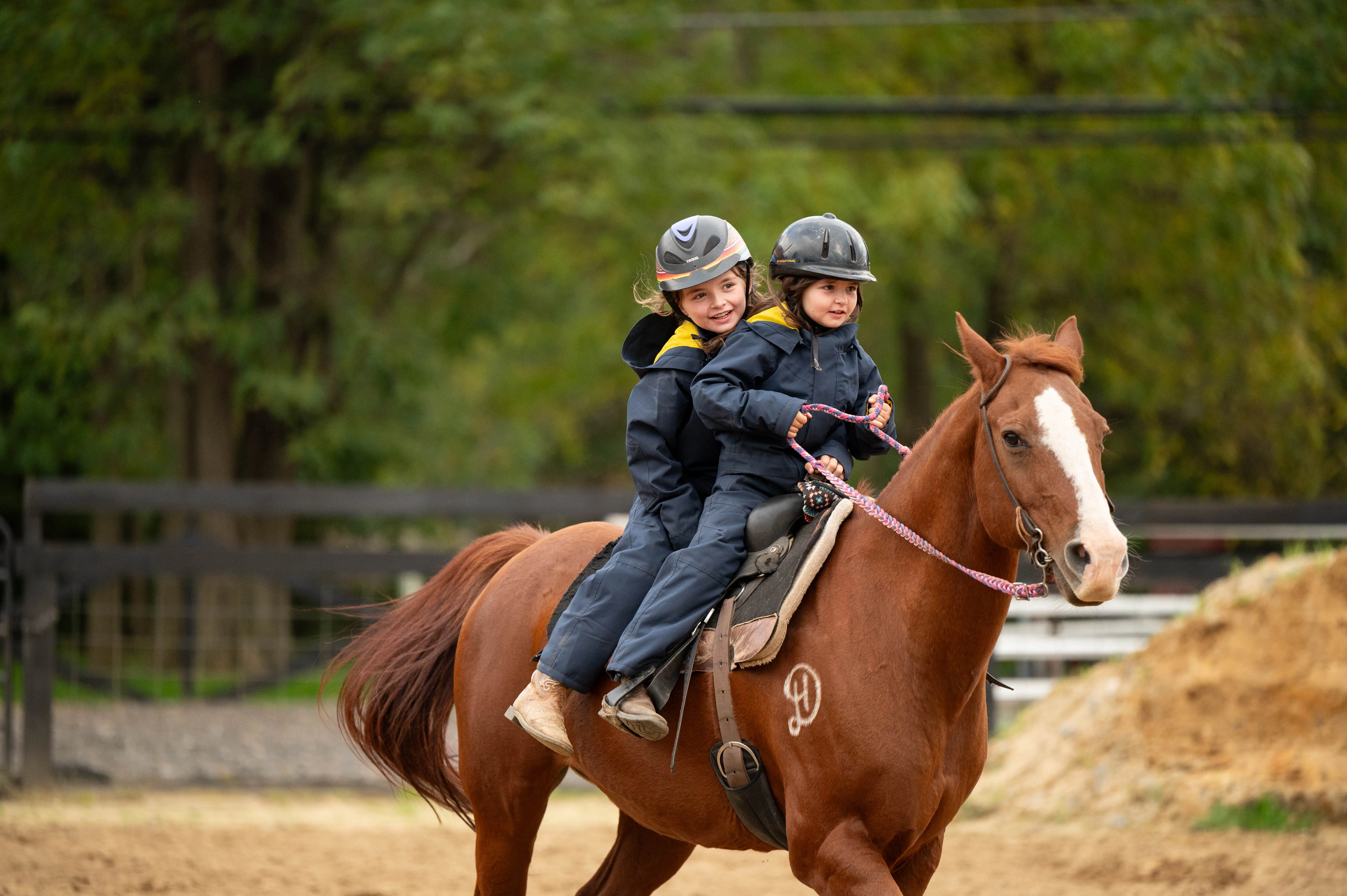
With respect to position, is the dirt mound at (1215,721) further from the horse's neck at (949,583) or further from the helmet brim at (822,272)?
the helmet brim at (822,272)

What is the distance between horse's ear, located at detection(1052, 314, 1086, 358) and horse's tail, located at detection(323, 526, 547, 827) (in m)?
2.18

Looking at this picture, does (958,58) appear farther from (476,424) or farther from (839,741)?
(839,741)

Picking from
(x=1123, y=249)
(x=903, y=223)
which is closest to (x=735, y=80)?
(x=903, y=223)

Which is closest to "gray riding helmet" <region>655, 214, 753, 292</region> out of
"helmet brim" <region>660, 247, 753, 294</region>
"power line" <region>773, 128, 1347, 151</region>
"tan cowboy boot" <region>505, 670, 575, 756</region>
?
"helmet brim" <region>660, 247, 753, 294</region>

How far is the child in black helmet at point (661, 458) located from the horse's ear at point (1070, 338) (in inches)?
35.5

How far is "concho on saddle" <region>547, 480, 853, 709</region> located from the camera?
344 centimetres

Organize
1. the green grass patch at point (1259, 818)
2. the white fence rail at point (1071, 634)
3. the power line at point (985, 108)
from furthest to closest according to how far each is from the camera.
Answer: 1. the power line at point (985, 108)
2. the white fence rail at point (1071, 634)
3. the green grass patch at point (1259, 818)

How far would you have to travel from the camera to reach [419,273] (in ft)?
54.2

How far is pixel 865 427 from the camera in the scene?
3703mm

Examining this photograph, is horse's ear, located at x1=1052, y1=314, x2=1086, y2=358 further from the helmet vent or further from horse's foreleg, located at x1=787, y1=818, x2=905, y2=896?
horse's foreleg, located at x1=787, y1=818, x2=905, y2=896

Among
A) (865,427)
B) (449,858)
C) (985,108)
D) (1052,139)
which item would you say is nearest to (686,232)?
(865,427)

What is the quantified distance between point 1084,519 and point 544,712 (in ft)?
5.83

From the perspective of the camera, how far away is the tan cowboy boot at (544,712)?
3764 mm

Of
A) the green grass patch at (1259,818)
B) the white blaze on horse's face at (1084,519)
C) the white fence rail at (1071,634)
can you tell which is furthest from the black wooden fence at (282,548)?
the white blaze on horse's face at (1084,519)
